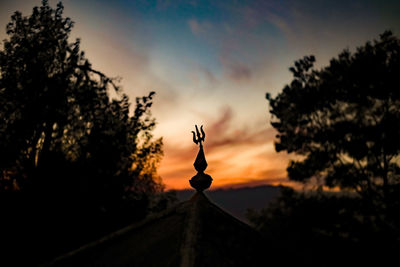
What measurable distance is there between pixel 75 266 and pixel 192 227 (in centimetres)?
181

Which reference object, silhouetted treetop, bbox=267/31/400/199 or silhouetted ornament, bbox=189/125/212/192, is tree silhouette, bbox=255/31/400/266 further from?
silhouetted ornament, bbox=189/125/212/192

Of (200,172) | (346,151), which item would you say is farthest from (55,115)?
(346,151)

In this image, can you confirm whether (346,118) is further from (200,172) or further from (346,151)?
(200,172)

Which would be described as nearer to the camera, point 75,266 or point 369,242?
point 75,266

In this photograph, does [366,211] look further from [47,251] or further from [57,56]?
[57,56]

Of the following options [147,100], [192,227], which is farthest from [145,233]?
[147,100]

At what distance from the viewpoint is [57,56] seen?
1445cm

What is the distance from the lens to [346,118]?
18625 millimetres

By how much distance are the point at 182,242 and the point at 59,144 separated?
42.1ft

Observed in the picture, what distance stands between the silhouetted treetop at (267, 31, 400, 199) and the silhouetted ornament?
17.3m

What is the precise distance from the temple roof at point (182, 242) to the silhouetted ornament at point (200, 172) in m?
0.18

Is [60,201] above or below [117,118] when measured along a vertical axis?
below

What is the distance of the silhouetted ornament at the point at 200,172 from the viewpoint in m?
3.88

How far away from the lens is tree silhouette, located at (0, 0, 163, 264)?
413 inches
